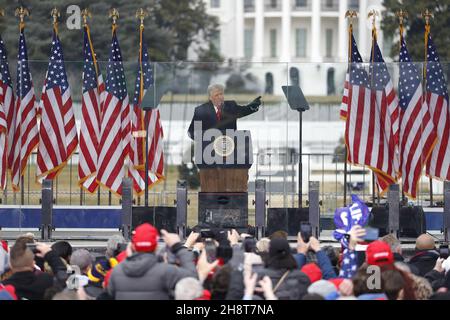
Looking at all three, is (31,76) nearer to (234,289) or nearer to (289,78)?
(289,78)

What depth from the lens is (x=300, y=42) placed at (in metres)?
122

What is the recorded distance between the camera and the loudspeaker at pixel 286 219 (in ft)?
83.9

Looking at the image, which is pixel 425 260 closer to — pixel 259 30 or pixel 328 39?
pixel 328 39

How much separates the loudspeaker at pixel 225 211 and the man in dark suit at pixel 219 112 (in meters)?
1.10

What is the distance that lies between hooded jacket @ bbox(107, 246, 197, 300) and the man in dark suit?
11.2 m

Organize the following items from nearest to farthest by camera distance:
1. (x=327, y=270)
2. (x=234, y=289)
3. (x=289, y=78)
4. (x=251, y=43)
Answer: (x=234, y=289)
(x=327, y=270)
(x=289, y=78)
(x=251, y=43)

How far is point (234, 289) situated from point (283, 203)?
39.0 feet

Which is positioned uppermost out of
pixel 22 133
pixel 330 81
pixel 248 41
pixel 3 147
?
pixel 248 41

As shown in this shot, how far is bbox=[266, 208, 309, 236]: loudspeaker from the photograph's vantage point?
2558cm

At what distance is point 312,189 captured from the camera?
25.5 metres

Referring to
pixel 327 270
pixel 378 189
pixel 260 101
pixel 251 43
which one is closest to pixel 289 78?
pixel 260 101

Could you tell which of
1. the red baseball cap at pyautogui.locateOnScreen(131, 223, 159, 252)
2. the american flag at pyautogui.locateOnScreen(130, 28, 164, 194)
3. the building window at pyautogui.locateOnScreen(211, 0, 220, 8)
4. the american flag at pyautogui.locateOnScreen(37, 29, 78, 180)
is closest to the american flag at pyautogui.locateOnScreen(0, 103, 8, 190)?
the american flag at pyautogui.locateOnScreen(37, 29, 78, 180)

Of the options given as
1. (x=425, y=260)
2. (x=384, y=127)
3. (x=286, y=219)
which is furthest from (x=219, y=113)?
(x=425, y=260)

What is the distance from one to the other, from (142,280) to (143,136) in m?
12.0
